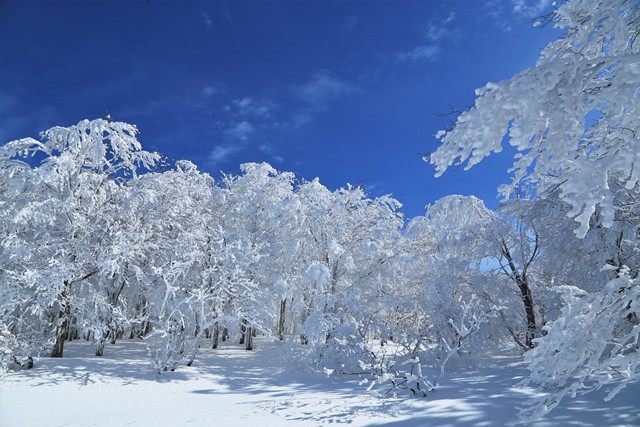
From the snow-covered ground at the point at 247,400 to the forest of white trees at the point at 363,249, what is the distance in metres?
0.63

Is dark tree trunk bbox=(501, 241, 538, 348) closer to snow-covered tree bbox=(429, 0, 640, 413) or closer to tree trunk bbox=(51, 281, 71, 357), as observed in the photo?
snow-covered tree bbox=(429, 0, 640, 413)

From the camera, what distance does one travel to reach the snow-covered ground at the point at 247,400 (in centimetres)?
688

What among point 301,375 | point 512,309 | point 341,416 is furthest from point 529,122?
point 512,309

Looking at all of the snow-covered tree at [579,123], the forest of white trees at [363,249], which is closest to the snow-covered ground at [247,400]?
the forest of white trees at [363,249]

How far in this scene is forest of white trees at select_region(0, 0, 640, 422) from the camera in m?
3.54

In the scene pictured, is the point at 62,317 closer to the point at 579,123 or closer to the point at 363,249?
the point at 363,249

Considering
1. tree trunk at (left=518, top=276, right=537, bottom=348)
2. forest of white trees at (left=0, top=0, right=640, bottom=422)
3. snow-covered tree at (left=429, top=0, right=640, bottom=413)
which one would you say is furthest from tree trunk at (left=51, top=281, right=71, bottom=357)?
tree trunk at (left=518, top=276, right=537, bottom=348)

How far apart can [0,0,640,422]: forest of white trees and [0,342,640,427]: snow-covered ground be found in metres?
0.63

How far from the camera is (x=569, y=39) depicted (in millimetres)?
3977

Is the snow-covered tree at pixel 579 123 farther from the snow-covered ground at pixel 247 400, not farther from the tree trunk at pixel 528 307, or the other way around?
the tree trunk at pixel 528 307

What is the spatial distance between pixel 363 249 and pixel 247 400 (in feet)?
31.1

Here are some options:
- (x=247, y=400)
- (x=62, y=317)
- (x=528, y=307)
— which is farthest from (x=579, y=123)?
(x=62, y=317)

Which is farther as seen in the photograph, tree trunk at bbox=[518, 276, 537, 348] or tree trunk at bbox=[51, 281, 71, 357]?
tree trunk at bbox=[518, 276, 537, 348]

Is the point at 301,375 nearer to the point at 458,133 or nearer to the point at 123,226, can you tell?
the point at 123,226
